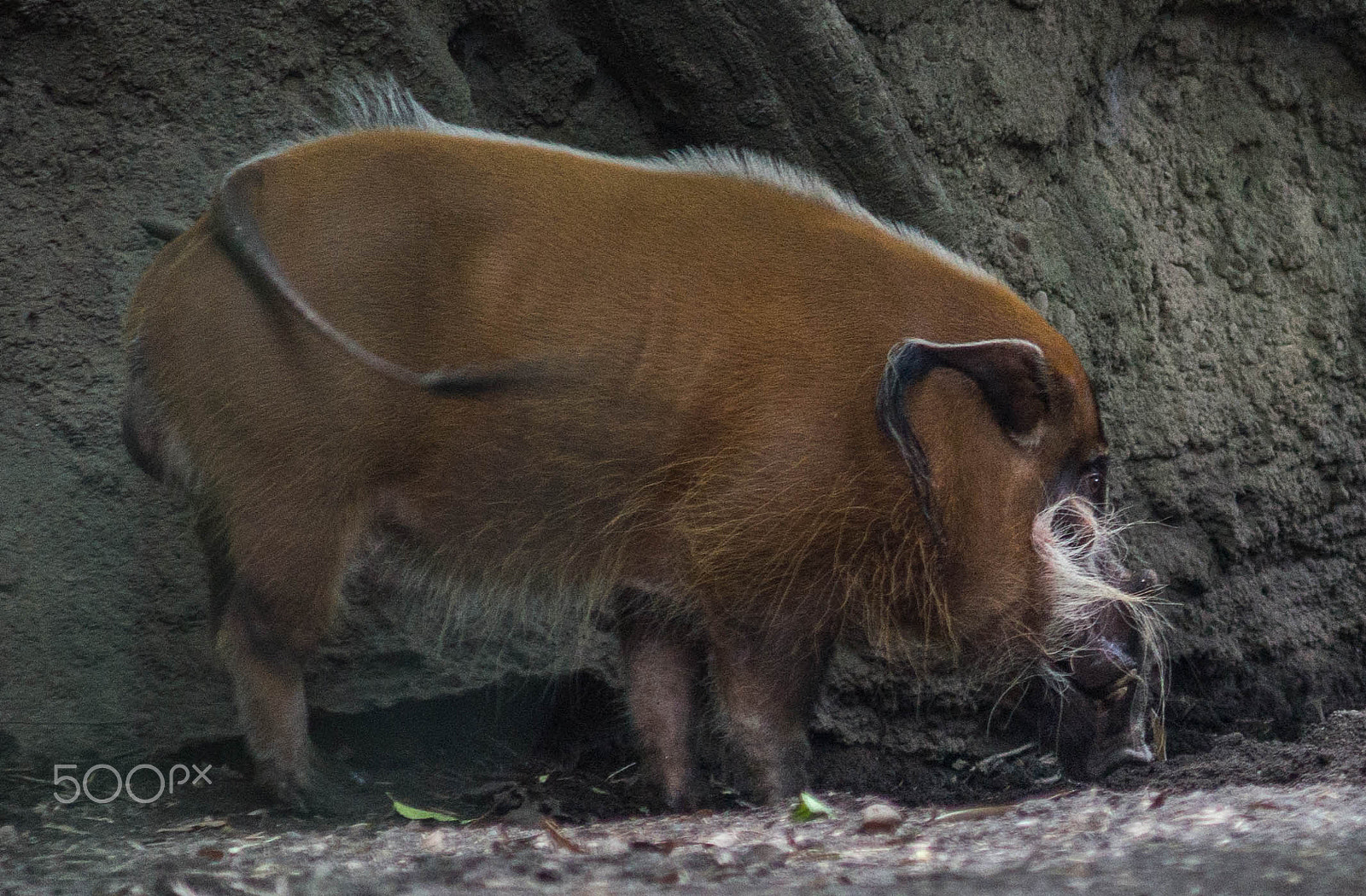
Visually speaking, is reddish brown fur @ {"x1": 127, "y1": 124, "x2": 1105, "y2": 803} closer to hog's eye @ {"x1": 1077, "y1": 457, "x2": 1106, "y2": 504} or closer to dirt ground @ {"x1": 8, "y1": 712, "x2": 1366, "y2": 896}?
hog's eye @ {"x1": 1077, "y1": 457, "x2": 1106, "y2": 504}

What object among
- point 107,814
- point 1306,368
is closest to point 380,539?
point 107,814

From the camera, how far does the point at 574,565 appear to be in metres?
2.59

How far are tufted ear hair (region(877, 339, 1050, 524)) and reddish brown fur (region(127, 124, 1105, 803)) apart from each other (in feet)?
0.09

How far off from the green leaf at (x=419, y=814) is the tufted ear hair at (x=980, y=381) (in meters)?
1.17

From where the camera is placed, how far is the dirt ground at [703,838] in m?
1.50

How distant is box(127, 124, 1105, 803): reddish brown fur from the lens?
243 cm

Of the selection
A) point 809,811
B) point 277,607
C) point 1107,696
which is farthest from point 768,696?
point 277,607

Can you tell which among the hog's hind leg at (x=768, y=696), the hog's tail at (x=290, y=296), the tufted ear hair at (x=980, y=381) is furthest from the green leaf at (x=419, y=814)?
the tufted ear hair at (x=980, y=381)

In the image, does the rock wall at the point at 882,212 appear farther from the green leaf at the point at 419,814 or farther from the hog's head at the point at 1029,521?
the hog's head at the point at 1029,521

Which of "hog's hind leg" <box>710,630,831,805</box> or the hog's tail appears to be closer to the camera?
the hog's tail

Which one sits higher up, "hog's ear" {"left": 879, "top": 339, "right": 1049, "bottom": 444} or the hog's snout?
"hog's ear" {"left": 879, "top": 339, "right": 1049, "bottom": 444}

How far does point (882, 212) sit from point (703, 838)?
1.76 meters

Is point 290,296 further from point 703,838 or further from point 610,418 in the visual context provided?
point 703,838

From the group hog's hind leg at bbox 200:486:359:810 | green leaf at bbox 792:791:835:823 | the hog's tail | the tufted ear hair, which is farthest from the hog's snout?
hog's hind leg at bbox 200:486:359:810
